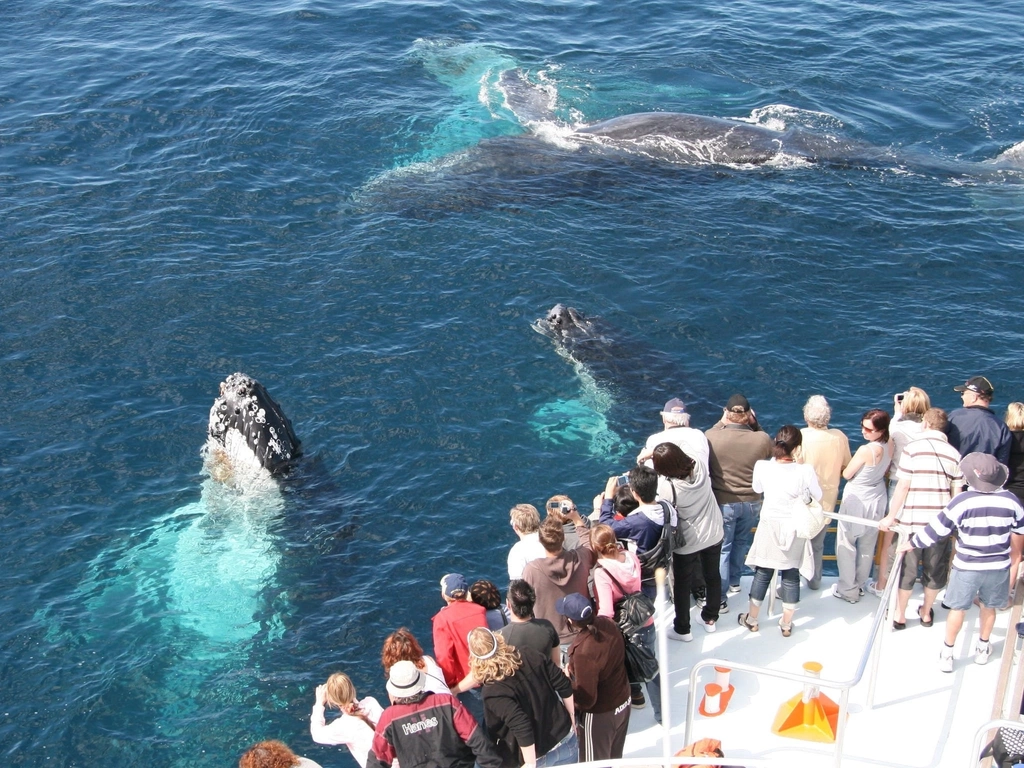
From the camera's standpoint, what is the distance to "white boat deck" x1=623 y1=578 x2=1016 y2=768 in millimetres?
10336

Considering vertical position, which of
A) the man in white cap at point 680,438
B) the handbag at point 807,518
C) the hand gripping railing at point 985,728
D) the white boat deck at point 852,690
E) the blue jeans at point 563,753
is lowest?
the white boat deck at point 852,690

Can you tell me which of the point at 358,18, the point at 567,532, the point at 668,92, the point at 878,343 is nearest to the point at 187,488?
the point at 567,532

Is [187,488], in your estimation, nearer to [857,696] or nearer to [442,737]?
[442,737]

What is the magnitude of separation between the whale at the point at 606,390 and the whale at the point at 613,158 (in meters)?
6.51

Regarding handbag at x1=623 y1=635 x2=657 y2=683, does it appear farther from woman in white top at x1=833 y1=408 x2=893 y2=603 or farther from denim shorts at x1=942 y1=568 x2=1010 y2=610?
denim shorts at x1=942 y1=568 x2=1010 y2=610

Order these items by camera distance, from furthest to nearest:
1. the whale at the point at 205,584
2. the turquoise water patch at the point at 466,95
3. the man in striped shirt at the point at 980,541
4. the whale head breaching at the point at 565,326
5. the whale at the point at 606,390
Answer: the turquoise water patch at the point at 466,95
the whale head breaching at the point at 565,326
the whale at the point at 606,390
the whale at the point at 205,584
the man in striped shirt at the point at 980,541

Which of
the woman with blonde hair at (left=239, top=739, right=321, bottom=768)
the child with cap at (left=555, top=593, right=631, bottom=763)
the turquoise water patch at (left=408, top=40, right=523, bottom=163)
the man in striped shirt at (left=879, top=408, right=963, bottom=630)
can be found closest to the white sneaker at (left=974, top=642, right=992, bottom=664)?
the man in striped shirt at (left=879, top=408, right=963, bottom=630)

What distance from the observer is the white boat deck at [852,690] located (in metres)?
10.3

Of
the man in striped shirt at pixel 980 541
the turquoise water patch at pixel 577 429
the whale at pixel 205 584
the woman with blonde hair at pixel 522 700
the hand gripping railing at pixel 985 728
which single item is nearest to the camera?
the hand gripping railing at pixel 985 728

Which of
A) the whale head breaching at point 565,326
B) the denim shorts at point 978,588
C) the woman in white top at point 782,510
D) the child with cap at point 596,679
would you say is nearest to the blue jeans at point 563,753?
the child with cap at point 596,679

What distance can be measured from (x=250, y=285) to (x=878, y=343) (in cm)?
1478

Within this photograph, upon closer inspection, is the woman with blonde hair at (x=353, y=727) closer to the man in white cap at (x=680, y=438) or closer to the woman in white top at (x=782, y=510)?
the man in white cap at (x=680, y=438)

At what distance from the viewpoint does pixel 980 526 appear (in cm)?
1057

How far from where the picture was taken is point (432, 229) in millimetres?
26438
